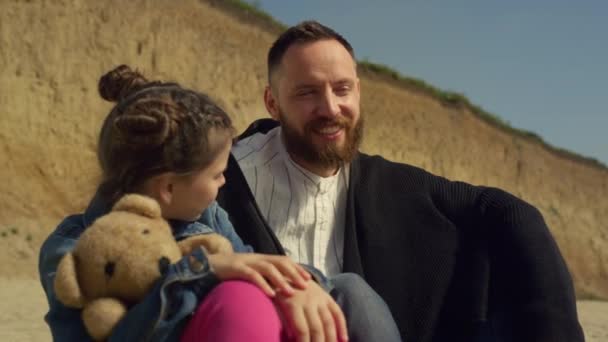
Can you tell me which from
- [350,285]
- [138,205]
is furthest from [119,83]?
[350,285]

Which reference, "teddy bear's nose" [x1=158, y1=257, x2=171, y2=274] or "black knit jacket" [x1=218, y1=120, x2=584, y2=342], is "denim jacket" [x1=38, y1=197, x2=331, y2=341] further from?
"black knit jacket" [x1=218, y1=120, x2=584, y2=342]

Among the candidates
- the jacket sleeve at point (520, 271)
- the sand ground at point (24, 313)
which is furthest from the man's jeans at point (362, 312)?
the sand ground at point (24, 313)

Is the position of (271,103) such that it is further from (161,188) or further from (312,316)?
(312,316)

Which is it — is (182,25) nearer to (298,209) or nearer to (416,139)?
(416,139)

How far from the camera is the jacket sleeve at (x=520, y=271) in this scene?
8.55ft

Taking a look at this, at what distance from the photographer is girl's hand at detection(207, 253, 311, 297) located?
1752mm

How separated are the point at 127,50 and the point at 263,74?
3.37 meters

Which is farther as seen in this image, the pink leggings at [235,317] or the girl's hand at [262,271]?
the girl's hand at [262,271]

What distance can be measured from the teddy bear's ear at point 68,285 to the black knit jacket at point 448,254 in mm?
1131

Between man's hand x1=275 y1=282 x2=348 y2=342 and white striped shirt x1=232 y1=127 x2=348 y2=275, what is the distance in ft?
3.72

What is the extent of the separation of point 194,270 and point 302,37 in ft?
5.62

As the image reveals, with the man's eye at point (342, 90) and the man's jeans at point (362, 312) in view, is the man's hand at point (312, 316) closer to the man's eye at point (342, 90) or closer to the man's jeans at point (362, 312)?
the man's jeans at point (362, 312)

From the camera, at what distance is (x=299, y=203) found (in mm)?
3104

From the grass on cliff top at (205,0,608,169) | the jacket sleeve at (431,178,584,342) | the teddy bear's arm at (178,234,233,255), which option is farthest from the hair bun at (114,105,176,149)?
the grass on cliff top at (205,0,608,169)
